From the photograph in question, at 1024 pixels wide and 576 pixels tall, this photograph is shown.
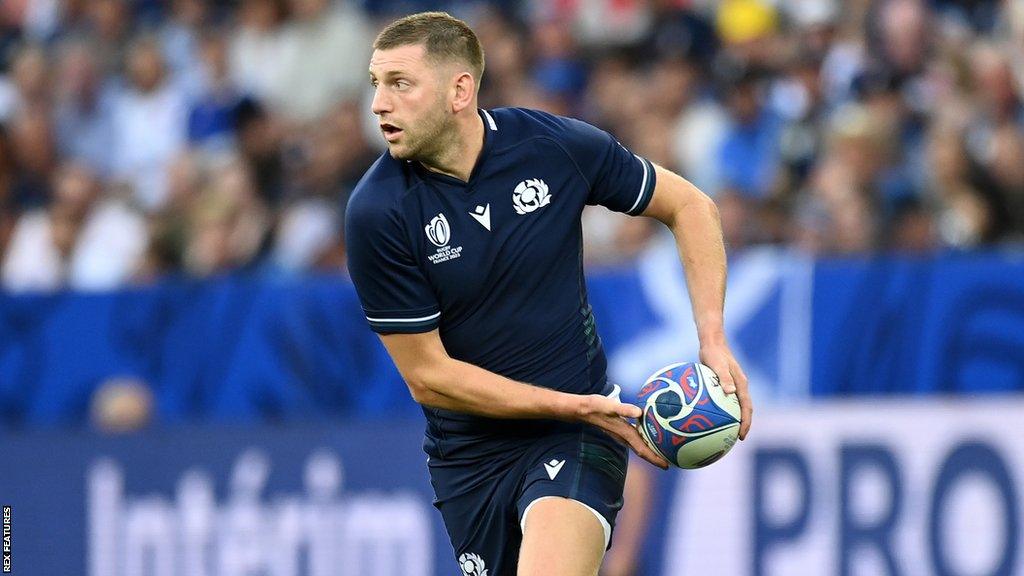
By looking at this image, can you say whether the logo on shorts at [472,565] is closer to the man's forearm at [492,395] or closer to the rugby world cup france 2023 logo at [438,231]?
the man's forearm at [492,395]

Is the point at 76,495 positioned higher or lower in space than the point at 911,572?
higher

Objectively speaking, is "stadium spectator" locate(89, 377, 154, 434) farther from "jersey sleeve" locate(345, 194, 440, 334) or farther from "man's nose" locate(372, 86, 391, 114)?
"man's nose" locate(372, 86, 391, 114)

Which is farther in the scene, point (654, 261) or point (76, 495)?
point (76, 495)

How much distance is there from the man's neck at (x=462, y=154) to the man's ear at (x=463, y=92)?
6 centimetres

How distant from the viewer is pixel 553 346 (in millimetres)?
6145

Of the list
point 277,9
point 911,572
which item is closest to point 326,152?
point 277,9

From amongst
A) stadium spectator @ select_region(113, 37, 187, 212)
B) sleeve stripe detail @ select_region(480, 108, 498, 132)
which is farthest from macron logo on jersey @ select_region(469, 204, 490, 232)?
stadium spectator @ select_region(113, 37, 187, 212)

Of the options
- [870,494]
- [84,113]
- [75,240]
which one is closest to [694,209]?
[870,494]

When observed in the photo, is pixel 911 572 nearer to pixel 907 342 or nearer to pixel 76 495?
pixel 907 342

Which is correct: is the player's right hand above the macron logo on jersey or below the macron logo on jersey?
below

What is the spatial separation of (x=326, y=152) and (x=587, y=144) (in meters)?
6.30

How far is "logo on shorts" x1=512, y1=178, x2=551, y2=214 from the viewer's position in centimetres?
612

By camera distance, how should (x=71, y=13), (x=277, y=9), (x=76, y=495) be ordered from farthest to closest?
(x=71, y=13) → (x=277, y=9) → (x=76, y=495)

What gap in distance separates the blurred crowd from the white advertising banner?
1291 mm
